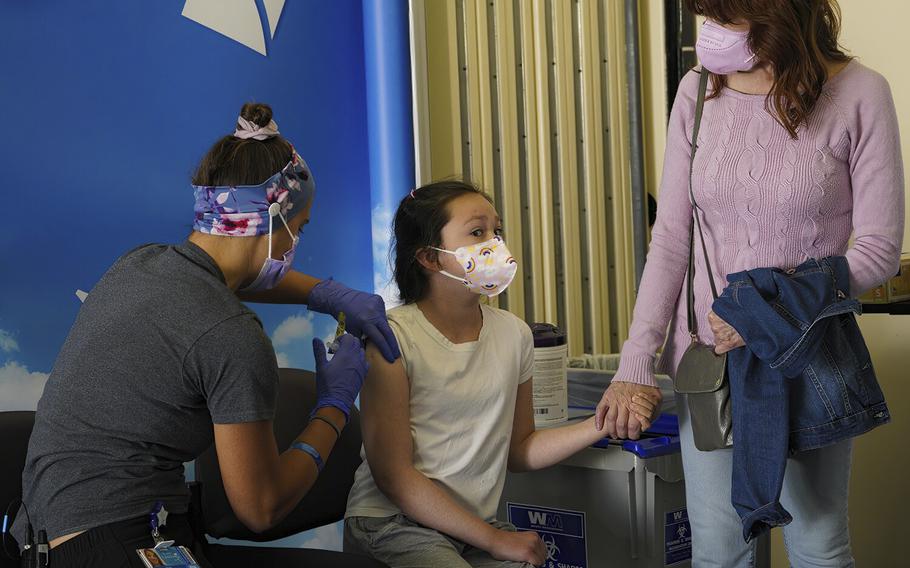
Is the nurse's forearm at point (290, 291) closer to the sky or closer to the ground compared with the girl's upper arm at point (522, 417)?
closer to the sky

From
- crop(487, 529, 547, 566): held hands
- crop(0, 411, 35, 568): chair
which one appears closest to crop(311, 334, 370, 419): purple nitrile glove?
crop(487, 529, 547, 566): held hands

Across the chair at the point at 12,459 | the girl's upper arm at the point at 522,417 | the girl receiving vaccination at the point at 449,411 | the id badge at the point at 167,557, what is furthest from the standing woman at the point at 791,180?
the chair at the point at 12,459

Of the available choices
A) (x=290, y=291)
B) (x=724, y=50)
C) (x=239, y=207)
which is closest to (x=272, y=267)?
(x=239, y=207)

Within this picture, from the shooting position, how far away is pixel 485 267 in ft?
6.13

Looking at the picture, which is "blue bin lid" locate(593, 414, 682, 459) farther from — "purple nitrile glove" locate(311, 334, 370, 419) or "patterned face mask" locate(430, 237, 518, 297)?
"purple nitrile glove" locate(311, 334, 370, 419)

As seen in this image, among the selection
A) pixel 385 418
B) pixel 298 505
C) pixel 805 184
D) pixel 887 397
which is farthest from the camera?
pixel 887 397

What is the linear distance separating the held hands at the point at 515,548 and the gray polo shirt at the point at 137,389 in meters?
0.57

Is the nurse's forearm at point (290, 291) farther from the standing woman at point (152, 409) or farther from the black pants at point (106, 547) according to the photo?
the black pants at point (106, 547)

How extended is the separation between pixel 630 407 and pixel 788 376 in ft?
1.05

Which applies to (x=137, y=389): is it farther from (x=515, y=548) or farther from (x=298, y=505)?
(x=515, y=548)

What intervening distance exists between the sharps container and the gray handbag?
64 centimetres

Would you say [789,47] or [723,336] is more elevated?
[789,47]

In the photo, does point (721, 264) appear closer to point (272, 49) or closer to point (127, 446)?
point (127, 446)

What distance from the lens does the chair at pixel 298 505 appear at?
1723 mm
